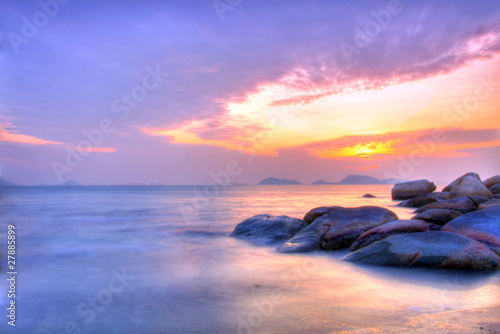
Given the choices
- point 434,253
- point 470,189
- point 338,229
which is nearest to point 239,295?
Answer: point 434,253

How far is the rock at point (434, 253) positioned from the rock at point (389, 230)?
0.93 metres

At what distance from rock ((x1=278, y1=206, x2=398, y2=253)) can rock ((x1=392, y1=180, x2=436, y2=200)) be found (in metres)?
22.2

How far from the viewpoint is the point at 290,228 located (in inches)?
458

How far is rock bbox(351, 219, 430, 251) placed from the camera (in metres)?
8.59

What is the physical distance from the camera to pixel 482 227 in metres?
8.03

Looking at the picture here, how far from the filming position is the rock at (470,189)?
2033cm

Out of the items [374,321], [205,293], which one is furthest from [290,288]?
[374,321]

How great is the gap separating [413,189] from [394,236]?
26.9 metres

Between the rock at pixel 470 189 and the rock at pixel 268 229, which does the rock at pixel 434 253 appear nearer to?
the rock at pixel 268 229

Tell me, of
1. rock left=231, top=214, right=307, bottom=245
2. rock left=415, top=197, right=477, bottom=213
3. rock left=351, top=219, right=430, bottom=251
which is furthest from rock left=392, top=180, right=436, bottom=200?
rock left=351, top=219, right=430, bottom=251

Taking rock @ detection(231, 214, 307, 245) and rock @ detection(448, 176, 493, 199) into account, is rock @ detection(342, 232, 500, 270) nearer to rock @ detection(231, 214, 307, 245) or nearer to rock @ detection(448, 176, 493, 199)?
rock @ detection(231, 214, 307, 245)

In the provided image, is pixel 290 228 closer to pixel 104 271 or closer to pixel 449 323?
pixel 104 271

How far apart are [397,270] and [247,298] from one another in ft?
11.0

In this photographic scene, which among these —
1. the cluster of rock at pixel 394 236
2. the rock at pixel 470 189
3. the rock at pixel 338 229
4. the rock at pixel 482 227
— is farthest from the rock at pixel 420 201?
the rock at pixel 482 227
